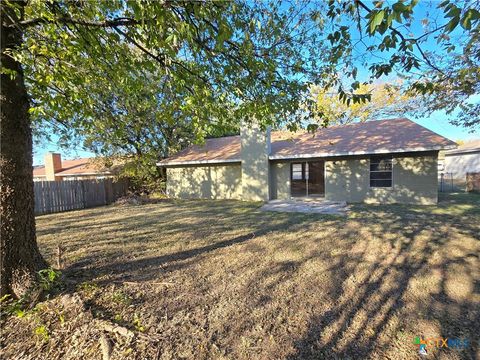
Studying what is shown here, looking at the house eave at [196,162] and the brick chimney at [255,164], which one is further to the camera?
the house eave at [196,162]

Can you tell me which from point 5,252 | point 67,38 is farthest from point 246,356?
point 67,38

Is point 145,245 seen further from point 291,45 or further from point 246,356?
point 291,45

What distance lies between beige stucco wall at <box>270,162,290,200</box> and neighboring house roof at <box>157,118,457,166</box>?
29.4 inches

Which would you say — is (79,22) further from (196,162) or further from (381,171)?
(381,171)

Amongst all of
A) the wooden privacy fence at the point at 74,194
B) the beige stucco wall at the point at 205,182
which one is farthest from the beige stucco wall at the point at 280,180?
the wooden privacy fence at the point at 74,194

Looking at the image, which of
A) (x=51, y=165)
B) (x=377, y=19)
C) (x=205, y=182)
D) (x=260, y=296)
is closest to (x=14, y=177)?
(x=260, y=296)

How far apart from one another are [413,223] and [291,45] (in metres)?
5.83

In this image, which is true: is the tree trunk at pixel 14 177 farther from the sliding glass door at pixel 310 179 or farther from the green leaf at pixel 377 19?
the sliding glass door at pixel 310 179

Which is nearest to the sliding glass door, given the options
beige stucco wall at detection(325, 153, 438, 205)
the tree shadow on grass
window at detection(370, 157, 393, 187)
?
beige stucco wall at detection(325, 153, 438, 205)

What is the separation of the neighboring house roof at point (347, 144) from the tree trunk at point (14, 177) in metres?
5.55

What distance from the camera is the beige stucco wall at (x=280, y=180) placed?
1141 centimetres

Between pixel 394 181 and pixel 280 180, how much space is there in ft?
16.1

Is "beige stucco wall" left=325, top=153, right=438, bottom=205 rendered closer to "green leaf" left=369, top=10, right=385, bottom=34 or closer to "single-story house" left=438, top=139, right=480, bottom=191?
"green leaf" left=369, top=10, right=385, bottom=34

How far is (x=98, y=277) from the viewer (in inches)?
132
